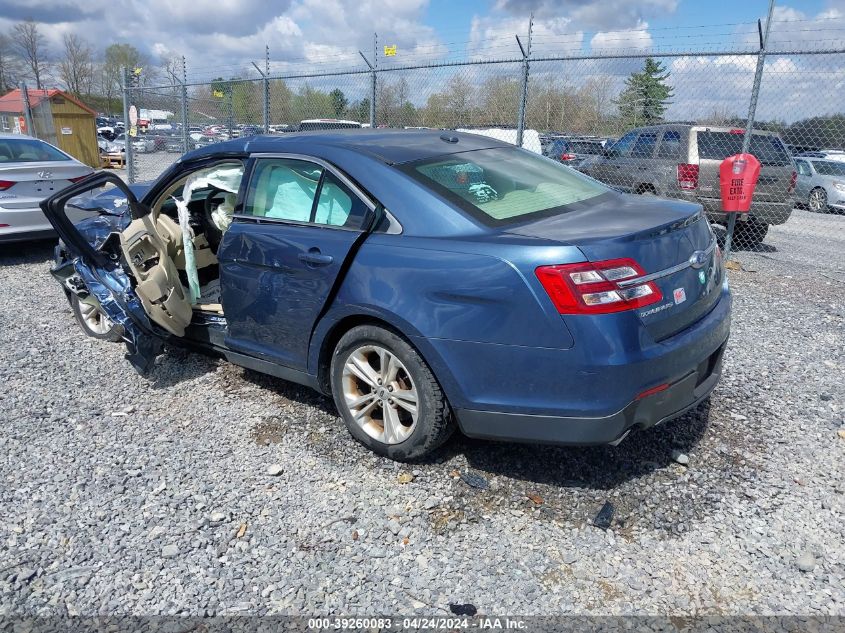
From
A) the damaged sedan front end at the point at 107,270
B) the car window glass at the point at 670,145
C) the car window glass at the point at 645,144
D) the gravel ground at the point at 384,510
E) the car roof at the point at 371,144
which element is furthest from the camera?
the car window glass at the point at 645,144

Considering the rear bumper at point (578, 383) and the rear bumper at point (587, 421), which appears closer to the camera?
the rear bumper at point (578, 383)

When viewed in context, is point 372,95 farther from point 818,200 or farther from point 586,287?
point 818,200

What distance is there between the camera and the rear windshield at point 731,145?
8.54 meters

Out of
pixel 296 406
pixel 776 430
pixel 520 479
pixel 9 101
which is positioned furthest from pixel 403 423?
pixel 9 101

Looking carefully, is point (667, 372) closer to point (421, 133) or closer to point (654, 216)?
point (654, 216)

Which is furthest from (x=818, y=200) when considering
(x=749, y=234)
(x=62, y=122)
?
(x=62, y=122)

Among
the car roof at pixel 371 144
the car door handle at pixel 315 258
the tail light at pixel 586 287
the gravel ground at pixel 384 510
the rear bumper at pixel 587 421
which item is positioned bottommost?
the gravel ground at pixel 384 510

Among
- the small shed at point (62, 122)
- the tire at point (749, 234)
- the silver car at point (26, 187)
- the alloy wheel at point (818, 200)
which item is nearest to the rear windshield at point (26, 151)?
the silver car at point (26, 187)

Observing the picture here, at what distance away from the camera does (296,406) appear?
13.1 ft

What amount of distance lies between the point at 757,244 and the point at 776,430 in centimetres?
712

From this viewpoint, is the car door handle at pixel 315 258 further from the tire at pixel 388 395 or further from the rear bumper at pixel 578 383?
the rear bumper at pixel 578 383

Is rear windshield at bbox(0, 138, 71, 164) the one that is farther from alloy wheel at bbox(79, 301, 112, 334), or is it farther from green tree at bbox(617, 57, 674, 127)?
green tree at bbox(617, 57, 674, 127)

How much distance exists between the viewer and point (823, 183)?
1481 cm

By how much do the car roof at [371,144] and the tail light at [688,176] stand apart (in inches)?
217
